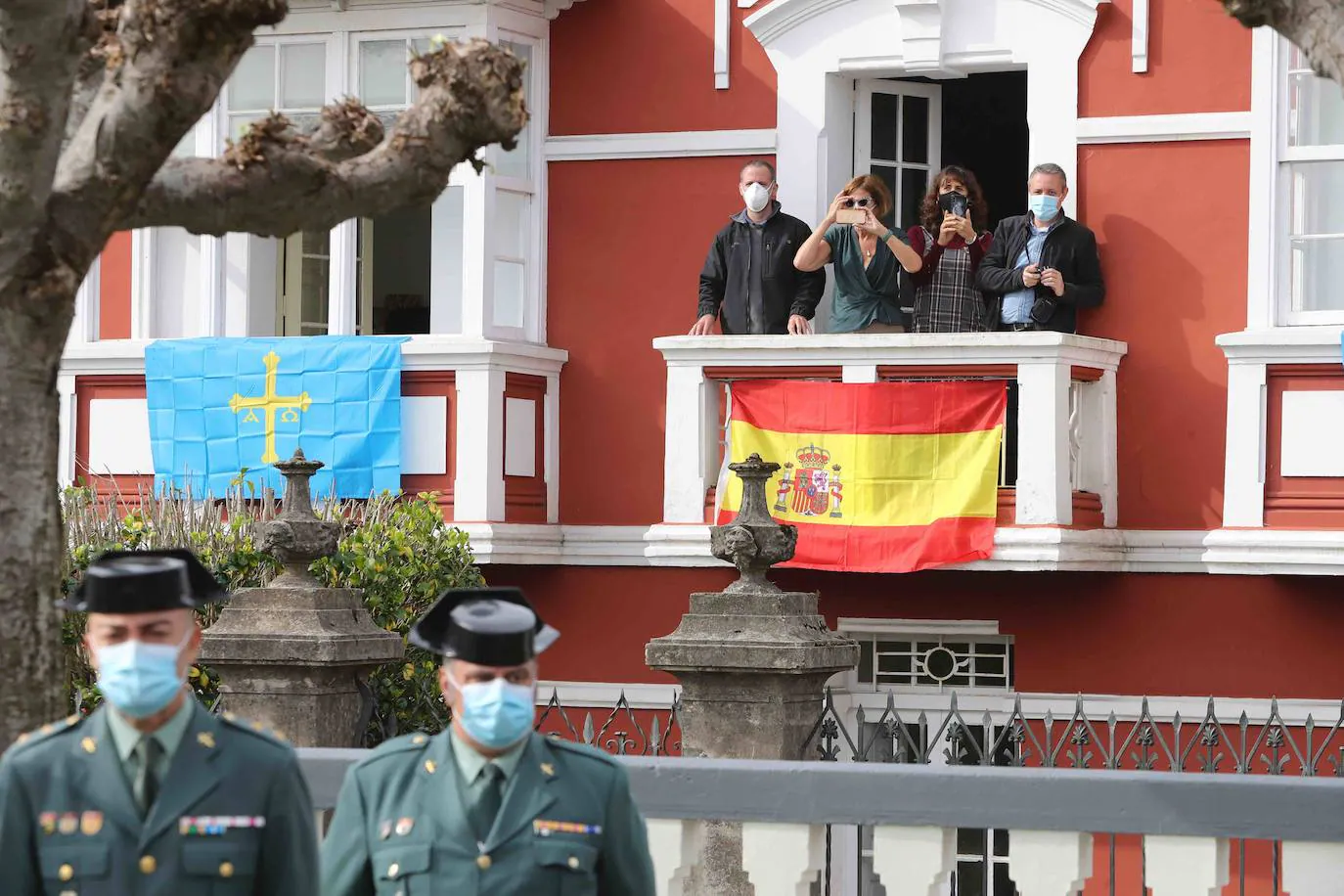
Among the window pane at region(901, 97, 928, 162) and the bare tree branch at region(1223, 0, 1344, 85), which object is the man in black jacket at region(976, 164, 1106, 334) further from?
the bare tree branch at region(1223, 0, 1344, 85)

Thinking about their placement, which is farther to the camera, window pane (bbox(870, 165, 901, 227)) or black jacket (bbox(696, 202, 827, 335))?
window pane (bbox(870, 165, 901, 227))

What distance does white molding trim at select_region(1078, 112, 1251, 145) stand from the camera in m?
15.9

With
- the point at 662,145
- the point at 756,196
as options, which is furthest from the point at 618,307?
the point at 756,196

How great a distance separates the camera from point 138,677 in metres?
5.46

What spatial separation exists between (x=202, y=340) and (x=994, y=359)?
19.0 feet

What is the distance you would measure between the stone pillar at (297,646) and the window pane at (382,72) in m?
5.33

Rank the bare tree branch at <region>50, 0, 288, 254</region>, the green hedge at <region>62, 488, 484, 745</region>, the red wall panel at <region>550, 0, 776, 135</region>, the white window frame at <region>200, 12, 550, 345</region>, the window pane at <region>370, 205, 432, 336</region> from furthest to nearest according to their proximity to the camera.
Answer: the window pane at <region>370, 205, 432, 336</region> < the red wall panel at <region>550, 0, 776, 135</region> < the white window frame at <region>200, 12, 550, 345</region> < the green hedge at <region>62, 488, 484, 745</region> < the bare tree branch at <region>50, 0, 288, 254</region>

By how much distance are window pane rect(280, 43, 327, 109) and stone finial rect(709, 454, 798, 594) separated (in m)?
6.37

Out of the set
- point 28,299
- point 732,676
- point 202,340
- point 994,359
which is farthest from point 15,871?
point 202,340

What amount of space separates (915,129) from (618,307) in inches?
104

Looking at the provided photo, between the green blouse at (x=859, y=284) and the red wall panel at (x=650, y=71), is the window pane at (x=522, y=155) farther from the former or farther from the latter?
the green blouse at (x=859, y=284)

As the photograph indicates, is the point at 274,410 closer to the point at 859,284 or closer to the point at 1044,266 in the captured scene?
the point at 859,284

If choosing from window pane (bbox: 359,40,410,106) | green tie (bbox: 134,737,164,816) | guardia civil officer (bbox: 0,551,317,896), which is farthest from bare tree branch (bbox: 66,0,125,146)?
window pane (bbox: 359,40,410,106)

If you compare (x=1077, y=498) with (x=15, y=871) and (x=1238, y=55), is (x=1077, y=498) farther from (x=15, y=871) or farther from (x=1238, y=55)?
(x=15, y=871)
